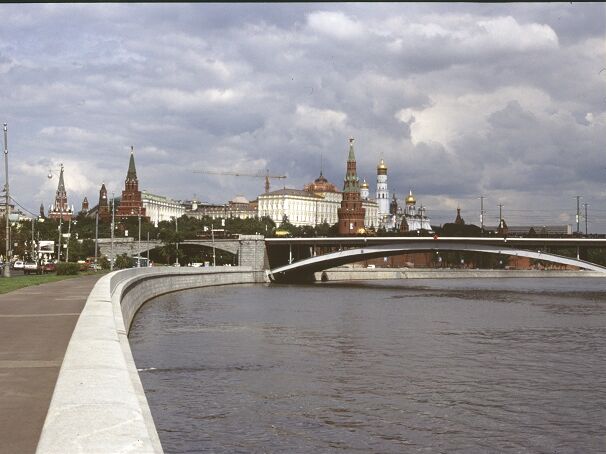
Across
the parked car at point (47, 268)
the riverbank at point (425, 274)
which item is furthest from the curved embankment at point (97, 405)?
the riverbank at point (425, 274)

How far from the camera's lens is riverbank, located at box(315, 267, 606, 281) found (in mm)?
118700

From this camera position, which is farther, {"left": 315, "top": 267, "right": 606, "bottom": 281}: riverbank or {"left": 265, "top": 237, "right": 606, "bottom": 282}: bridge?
{"left": 315, "top": 267, "right": 606, "bottom": 281}: riverbank

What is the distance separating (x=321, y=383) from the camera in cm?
2014

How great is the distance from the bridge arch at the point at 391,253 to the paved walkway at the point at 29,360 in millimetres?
67321

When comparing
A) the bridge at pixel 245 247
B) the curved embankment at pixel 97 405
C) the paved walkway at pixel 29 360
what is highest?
the bridge at pixel 245 247

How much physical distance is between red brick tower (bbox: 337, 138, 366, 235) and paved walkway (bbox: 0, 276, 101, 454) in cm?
15327

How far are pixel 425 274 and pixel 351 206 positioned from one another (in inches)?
2063

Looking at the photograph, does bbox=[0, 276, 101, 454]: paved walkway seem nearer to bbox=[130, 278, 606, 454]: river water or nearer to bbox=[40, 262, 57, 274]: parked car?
bbox=[130, 278, 606, 454]: river water

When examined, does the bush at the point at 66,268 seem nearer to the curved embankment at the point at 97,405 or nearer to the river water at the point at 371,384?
the river water at the point at 371,384

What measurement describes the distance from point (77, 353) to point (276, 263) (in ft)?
329

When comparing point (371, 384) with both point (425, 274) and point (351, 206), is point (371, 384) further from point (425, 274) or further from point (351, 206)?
point (351, 206)

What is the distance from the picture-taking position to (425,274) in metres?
131

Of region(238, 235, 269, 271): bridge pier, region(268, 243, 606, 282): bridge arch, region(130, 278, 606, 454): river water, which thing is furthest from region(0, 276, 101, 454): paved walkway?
region(238, 235, 269, 271): bridge pier

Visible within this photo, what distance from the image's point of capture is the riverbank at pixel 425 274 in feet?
389
